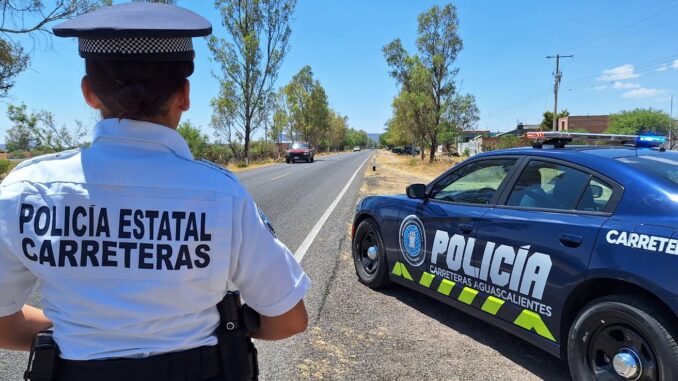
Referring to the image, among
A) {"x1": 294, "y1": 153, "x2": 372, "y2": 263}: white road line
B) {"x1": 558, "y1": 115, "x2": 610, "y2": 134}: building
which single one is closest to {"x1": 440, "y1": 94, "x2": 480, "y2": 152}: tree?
{"x1": 294, "y1": 153, "x2": 372, "y2": 263}: white road line

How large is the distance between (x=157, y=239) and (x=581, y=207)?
120 inches

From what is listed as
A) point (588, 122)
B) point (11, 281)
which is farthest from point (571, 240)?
point (588, 122)

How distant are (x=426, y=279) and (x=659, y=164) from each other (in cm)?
209

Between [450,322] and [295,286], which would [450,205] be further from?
[295,286]

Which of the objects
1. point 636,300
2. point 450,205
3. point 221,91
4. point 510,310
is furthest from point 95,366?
point 221,91

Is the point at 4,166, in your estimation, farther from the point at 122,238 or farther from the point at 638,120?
the point at 638,120

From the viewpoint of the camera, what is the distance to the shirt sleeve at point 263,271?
4.21 feet

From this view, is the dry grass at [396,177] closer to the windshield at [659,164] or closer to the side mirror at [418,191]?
the side mirror at [418,191]

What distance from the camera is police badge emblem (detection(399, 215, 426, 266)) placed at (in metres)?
4.62

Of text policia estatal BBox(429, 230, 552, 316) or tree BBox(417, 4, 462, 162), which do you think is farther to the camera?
tree BBox(417, 4, 462, 162)

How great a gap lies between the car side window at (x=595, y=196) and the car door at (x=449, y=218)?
2.52 feet

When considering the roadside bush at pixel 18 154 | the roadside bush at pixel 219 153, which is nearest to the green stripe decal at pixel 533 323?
the roadside bush at pixel 18 154

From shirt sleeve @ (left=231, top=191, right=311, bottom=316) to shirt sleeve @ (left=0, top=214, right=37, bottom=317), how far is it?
1.76 ft

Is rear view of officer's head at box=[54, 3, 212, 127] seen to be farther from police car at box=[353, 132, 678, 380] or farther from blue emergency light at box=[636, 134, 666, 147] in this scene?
blue emergency light at box=[636, 134, 666, 147]
